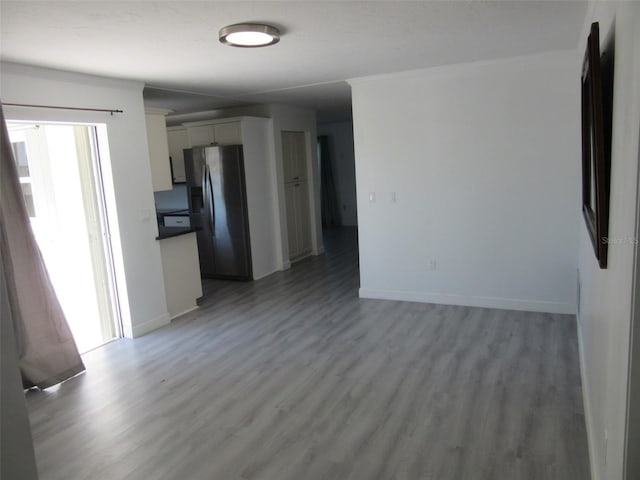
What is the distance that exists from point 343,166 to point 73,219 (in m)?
7.25

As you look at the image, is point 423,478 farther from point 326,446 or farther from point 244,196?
point 244,196

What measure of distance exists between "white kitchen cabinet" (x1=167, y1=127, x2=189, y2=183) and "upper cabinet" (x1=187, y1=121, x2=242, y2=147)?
133 millimetres

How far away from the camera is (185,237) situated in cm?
508

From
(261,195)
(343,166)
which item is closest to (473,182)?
(261,195)

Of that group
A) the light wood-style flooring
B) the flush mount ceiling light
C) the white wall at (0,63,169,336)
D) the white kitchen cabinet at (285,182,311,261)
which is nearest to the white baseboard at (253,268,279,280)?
the white kitchen cabinet at (285,182,311,261)

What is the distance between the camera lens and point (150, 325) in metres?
4.55

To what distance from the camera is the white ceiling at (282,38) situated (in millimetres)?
2426

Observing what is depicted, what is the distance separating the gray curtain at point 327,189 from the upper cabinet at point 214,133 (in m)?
4.60

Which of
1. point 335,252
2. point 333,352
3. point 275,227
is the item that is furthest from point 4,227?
point 335,252

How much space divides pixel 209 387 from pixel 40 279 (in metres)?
1.49

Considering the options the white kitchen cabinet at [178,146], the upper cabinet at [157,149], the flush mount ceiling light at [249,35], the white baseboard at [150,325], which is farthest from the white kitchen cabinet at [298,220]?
the flush mount ceiling light at [249,35]

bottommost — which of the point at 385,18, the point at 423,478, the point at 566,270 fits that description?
the point at 423,478

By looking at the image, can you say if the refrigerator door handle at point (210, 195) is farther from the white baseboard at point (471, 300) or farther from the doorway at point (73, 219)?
the white baseboard at point (471, 300)

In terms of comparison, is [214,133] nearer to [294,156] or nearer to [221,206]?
[221,206]
